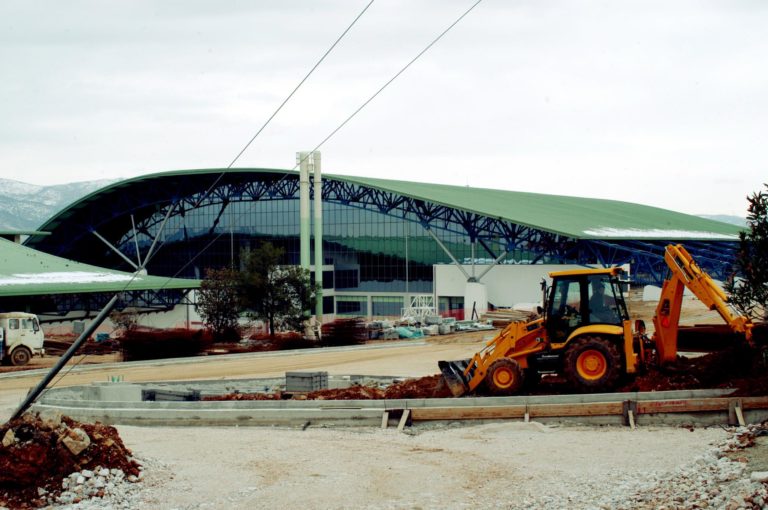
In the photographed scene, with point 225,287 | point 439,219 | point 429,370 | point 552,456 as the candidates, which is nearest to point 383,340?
point 225,287

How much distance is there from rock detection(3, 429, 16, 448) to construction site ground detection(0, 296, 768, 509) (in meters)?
1.73

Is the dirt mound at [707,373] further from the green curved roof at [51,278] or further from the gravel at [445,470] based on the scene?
the green curved roof at [51,278]

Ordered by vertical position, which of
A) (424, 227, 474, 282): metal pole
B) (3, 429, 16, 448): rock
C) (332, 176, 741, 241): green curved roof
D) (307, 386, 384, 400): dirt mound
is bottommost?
(307, 386, 384, 400): dirt mound

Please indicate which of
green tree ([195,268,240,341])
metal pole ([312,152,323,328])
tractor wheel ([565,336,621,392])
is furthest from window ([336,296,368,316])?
tractor wheel ([565,336,621,392])

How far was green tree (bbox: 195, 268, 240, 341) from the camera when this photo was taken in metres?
50.5

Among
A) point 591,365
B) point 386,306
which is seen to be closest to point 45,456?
point 591,365

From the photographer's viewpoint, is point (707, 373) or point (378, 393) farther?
point (378, 393)

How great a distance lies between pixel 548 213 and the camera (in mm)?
63688

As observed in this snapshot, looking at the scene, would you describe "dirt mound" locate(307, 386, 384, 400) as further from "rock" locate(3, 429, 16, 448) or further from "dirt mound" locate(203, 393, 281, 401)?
"rock" locate(3, 429, 16, 448)

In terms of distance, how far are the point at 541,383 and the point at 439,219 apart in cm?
4282

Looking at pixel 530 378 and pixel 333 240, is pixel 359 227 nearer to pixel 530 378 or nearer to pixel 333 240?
pixel 333 240

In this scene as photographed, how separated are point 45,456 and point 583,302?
10689 millimetres

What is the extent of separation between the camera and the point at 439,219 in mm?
61844

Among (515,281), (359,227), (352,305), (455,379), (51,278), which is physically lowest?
(455,379)
